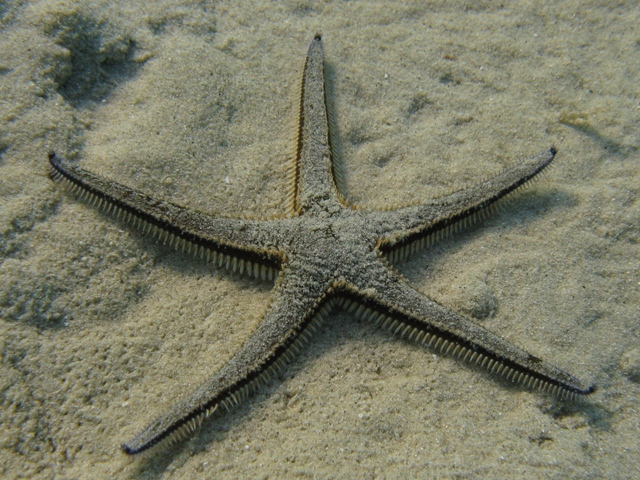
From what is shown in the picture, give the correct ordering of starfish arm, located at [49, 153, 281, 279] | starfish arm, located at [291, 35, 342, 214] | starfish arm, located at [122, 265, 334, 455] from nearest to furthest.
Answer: starfish arm, located at [122, 265, 334, 455], starfish arm, located at [49, 153, 281, 279], starfish arm, located at [291, 35, 342, 214]

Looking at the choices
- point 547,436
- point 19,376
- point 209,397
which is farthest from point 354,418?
point 19,376

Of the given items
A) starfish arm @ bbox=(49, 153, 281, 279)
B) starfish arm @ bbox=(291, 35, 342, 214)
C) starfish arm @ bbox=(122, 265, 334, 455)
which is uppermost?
starfish arm @ bbox=(291, 35, 342, 214)

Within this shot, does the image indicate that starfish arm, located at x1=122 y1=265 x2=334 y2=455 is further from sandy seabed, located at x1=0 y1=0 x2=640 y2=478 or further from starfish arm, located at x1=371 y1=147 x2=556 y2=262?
starfish arm, located at x1=371 y1=147 x2=556 y2=262

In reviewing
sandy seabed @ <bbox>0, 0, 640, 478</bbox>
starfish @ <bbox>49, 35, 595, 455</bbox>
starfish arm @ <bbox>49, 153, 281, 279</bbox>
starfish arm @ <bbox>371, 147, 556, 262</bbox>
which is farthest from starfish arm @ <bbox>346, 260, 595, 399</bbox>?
starfish arm @ <bbox>49, 153, 281, 279</bbox>

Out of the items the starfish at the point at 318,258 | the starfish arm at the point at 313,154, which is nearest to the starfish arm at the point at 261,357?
the starfish at the point at 318,258

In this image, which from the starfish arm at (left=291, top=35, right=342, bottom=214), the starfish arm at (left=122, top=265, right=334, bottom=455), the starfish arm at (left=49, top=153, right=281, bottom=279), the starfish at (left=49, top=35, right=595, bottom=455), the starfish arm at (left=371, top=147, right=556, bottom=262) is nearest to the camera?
the starfish arm at (left=122, top=265, right=334, bottom=455)

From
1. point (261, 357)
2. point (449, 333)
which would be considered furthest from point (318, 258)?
point (449, 333)

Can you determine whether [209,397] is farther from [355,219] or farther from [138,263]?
[355,219]
